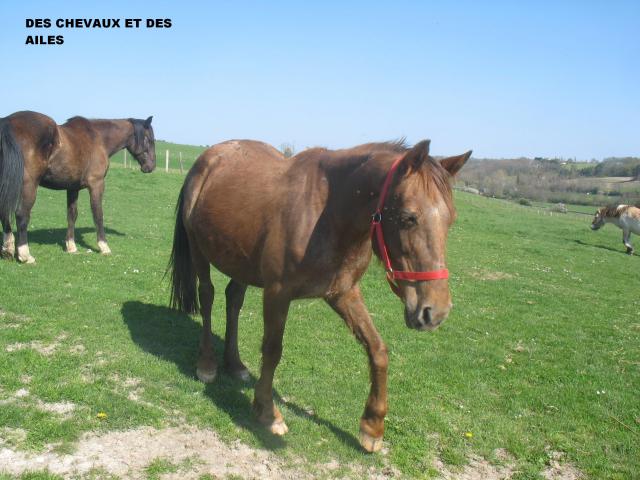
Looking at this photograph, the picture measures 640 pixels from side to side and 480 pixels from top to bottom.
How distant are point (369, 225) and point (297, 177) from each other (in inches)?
37.6

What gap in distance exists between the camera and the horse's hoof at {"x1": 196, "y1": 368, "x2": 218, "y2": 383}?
5.18 meters

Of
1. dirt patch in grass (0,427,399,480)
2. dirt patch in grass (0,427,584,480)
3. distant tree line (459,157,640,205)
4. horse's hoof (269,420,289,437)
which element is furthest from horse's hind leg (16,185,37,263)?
distant tree line (459,157,640,205)

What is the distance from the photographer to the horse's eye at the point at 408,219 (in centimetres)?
325

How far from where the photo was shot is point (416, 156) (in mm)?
3281

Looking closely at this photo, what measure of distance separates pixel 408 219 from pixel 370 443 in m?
2.06

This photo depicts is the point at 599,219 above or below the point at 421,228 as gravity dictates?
below

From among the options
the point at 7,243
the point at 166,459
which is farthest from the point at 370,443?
the point at 7,243

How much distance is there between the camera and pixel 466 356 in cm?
674

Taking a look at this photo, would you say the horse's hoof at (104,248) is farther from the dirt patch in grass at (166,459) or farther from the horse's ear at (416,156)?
the horse's ear at (416,156)

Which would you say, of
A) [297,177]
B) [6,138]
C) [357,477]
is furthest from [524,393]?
[6,138]

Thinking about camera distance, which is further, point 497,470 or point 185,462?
point 497,470

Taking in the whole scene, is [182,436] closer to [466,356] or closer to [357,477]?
[357,477]

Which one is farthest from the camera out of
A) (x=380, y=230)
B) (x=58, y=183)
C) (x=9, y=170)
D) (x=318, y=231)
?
(x=58, y=183)

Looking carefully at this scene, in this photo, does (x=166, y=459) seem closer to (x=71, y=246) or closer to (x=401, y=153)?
(x=401, y=153)
